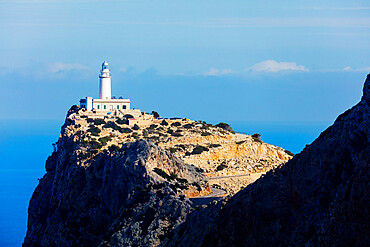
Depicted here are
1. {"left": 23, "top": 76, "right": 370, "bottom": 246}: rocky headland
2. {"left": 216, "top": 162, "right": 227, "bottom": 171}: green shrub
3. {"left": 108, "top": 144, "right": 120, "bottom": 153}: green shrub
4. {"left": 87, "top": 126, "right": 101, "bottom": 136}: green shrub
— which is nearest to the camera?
{"left": 23, "top": 76, "right": 370, "bottom": 246}: rocky headland

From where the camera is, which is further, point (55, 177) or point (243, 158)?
point (243, 158)

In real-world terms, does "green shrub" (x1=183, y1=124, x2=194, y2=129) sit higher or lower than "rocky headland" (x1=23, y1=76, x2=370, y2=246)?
higher

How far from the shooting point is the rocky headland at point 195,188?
79.1 ft

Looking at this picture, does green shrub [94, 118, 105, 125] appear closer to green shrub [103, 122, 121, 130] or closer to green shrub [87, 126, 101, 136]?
green shrub [103, 122, 121, 130]

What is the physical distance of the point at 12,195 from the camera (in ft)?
472

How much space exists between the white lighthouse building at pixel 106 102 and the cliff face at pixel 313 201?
59.5 metres

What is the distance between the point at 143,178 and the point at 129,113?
44.4 metres

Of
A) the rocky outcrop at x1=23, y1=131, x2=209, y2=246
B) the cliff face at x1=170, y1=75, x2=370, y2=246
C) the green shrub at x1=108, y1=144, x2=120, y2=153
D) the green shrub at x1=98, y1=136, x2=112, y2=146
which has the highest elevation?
the green shrub at x1=98, y1=136, x2=112, y2=146

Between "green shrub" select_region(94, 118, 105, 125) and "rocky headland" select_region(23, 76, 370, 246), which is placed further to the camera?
"green shrub" select_region(94, 118, 105, 125)

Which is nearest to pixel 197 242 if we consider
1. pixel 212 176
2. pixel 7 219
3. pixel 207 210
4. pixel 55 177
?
pixel 207 210

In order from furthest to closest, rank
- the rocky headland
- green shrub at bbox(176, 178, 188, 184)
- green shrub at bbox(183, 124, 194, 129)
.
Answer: green shrub at bbox(183, 124, 194, 129), green shrub at bbox(176, 178, 188, 184), the rocky headland

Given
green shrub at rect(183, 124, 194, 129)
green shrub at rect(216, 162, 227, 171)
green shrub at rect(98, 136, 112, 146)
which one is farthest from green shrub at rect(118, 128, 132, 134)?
green shrub at rect(216, 162, 227, 171)

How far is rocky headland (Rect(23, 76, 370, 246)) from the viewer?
24109 millimetres

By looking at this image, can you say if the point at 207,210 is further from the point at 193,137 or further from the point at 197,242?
the point at 193,137
